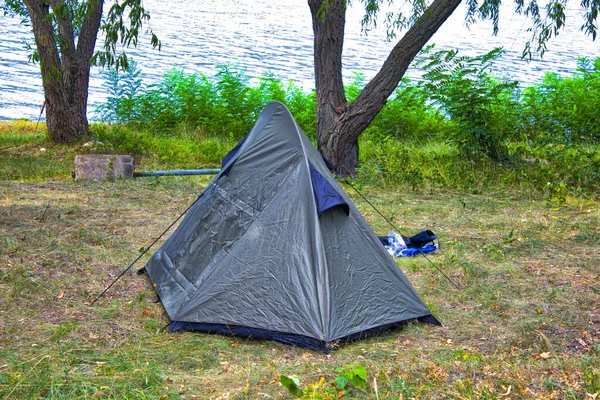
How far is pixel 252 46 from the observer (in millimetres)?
28406

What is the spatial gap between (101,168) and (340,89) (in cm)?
375

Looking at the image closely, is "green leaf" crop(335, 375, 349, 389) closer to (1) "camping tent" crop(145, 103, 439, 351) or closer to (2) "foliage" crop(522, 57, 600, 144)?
(1) "camping tent" crop(145, 103, 439, 351)

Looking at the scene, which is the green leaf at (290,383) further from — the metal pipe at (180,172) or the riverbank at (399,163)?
the metal pipe at (180,172)

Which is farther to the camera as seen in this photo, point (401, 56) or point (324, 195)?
point (401, 56)

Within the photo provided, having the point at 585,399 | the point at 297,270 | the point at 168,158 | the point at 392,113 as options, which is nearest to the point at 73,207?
the point at 168,158

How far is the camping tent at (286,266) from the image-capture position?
4766mm

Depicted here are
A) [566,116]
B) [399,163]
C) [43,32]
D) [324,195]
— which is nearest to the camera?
[324,195]

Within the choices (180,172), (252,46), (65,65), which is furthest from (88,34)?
(252,46)

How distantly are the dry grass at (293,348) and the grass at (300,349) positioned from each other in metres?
Result: 0.01

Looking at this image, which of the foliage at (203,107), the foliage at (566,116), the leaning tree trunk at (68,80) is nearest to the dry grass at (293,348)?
the leaning tree trunk at (68,80)

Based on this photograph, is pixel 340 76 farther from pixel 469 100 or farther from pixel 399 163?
pixel 469 100

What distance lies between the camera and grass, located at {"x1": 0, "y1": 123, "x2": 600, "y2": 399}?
388 centimetres

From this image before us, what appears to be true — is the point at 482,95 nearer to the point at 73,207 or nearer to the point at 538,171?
the point at 538,171

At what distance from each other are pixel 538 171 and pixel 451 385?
6.88m
